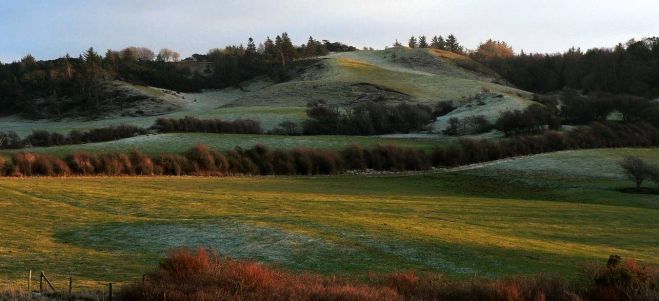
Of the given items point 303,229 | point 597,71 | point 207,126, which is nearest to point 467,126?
point 207,126

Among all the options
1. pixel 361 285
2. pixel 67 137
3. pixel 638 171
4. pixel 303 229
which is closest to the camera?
pixel 361 285

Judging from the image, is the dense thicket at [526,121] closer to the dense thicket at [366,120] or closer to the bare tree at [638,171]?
the dense thicket at [366,120]

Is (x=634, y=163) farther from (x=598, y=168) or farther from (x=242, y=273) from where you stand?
(x=242, y=273)

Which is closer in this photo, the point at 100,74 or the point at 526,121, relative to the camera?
the point at 526,121

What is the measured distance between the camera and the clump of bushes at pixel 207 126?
90.6m

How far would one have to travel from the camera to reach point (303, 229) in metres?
28.6

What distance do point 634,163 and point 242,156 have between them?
39359 millimetres

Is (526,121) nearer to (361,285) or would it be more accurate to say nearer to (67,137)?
(67,137)

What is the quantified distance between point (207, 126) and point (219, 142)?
15.4 m

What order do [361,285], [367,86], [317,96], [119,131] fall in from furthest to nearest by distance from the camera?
[367,86] < [317,96] < [119,131] < [361,285]

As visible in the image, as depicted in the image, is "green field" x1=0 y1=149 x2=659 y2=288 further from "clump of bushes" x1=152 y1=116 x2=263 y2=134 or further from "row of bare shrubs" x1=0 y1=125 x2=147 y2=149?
"clump of bushes" x1=152 y1=116 x2=263 y2=134

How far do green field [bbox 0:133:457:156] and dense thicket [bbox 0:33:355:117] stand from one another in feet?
225

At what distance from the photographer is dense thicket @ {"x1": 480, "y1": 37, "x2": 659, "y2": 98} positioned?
150875 mm

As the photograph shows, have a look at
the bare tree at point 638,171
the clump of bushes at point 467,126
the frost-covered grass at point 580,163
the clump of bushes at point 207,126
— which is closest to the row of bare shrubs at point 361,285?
the bare tree at point 638,171
